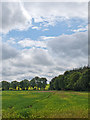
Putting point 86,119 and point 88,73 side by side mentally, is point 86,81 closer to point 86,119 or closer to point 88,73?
point 88,73

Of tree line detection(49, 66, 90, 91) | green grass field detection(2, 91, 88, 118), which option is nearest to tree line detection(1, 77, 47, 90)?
tree line detection(49, 66, 90, 91)

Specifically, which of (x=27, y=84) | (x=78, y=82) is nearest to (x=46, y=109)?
(x=78, y=82)

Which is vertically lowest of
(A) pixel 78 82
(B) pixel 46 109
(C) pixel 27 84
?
(C) pixel 27 84

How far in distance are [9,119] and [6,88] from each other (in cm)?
14149

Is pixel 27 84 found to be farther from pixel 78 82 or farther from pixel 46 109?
pixel 46 109

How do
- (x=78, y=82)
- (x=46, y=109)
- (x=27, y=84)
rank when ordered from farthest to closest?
1. (x=27, y=84)
2. (x=78, y=82)
3. (x=46, y=109)

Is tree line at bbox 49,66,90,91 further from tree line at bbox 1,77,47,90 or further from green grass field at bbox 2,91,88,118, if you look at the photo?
tree line at bbox 1,77,47,90

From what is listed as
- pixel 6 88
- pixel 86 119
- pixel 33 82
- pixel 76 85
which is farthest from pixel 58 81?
pixel 86 119

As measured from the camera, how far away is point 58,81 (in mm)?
109938

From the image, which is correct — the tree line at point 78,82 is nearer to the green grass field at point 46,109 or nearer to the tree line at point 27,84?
the green grass field at point 46,109

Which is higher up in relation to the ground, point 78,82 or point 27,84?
point 78,82

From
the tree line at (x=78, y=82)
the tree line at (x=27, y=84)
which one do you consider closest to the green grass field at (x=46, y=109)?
the tree line at (x=78, y=82)

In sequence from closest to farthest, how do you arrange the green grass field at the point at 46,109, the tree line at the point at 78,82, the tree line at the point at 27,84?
the green grass field at the point at 46,109
the tree line at the point at 78,82
the tree line at the point at 27,84

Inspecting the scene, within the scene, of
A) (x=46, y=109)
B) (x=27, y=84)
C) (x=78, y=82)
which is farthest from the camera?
(x=27, y=84)
